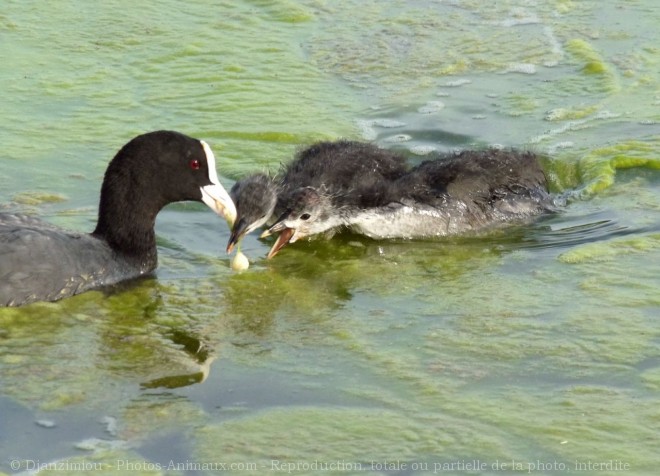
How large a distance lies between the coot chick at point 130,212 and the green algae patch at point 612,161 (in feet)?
8.33

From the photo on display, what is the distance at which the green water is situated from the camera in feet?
16.3

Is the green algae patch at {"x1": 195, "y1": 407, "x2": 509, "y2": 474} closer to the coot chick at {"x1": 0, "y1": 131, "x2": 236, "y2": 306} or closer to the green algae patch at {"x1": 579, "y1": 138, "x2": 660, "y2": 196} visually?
the coot chick at {"x1": 0, "y1": 131, "x2": 236, "y2": 306}

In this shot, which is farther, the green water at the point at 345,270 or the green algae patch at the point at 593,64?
the green algae patch at the point at 593,64

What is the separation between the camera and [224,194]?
22.4 ft

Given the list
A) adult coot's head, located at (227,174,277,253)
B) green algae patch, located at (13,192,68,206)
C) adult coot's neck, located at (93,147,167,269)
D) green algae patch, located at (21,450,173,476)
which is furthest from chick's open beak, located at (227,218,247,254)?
green algae patch, located at (21,450,173,476)

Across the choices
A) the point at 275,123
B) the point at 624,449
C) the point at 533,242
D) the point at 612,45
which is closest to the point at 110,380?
the point at 624,449

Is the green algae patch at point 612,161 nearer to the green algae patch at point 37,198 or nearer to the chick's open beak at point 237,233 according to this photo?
the chick's open beak at point 237,233

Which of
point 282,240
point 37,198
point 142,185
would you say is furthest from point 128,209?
point 37,198

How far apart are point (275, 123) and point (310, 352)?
11.4ft

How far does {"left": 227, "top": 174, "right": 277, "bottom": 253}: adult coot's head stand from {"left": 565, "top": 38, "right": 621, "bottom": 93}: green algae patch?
363cm

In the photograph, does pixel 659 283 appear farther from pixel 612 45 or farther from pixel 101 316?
pixel 612 45

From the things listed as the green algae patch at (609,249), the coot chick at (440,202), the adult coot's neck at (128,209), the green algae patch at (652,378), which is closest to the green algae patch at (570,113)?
the coot chick at (440,202)

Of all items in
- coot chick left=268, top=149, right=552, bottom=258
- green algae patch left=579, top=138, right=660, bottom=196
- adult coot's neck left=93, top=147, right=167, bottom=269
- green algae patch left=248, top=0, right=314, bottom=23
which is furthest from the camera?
green algae patch left=248, top=0, right=314, bottom=23

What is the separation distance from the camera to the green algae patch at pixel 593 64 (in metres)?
9.70
